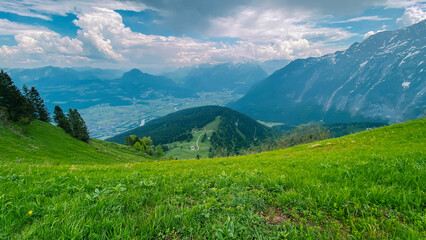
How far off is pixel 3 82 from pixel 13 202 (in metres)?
72.8

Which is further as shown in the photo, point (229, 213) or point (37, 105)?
point (37, 105)

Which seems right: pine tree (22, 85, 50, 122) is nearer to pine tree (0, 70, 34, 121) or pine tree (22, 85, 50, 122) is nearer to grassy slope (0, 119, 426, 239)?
pine tree (0, 70, 34, 121)

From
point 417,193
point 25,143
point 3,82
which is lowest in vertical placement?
point 25,143

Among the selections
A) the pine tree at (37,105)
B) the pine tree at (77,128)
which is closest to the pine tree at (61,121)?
the pine tree at (77,128)

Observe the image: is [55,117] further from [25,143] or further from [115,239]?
[115,239]

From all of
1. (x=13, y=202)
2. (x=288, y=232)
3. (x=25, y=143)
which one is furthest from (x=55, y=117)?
(x=288, y=232)

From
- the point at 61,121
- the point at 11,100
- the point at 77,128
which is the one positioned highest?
the point at 11,100

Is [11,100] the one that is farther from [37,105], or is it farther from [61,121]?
[37,105]

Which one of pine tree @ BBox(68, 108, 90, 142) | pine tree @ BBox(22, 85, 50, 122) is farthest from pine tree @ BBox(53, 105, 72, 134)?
pine tree @ BBox(22, 85, 50, 122)

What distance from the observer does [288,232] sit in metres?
3.21

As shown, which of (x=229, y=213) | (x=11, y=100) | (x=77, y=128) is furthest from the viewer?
(x=77, y=128)

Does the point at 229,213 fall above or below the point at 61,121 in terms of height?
above

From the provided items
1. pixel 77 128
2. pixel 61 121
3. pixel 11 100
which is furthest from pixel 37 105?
pixel 11 100

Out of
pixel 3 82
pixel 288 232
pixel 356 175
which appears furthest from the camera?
pixel 3 82
